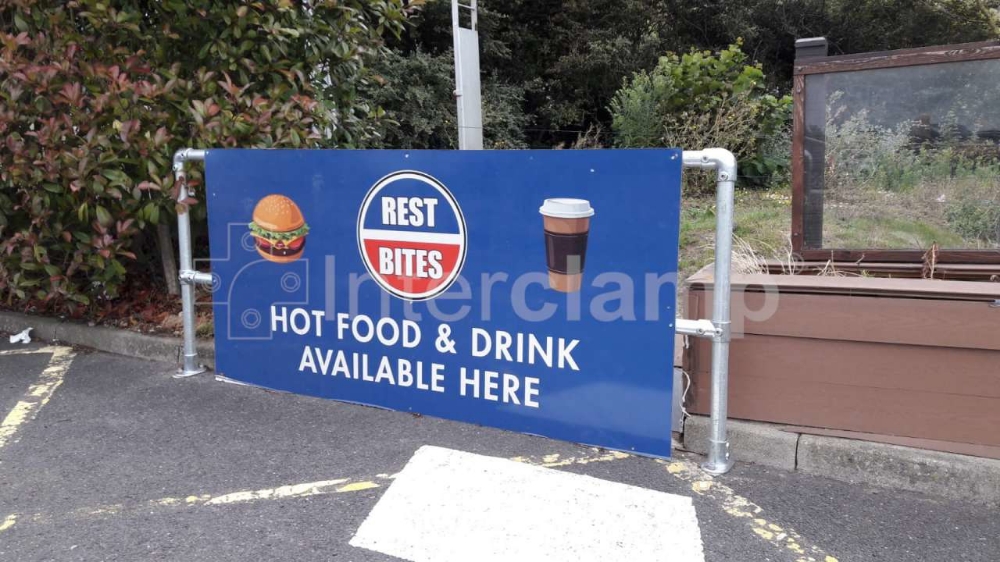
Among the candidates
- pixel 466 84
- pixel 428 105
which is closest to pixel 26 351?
pixel 466 84

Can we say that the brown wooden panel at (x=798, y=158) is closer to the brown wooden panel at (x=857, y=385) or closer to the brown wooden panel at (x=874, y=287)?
the brown wooden panel at (x=874, y=287)

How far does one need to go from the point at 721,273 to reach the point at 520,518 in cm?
125

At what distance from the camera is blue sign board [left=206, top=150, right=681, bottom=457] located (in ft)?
10.6

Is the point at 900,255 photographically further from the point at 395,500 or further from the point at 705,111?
the point at 705,111

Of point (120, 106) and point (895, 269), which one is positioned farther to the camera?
point (120, 106)

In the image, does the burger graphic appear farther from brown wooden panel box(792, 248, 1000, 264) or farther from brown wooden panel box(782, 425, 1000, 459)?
brown wooden panel box(792, 248, 1000, 264)

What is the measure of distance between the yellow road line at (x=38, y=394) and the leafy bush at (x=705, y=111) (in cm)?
870

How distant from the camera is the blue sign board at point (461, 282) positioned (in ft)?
10.6

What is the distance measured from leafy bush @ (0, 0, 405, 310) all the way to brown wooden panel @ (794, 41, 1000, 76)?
309 cm

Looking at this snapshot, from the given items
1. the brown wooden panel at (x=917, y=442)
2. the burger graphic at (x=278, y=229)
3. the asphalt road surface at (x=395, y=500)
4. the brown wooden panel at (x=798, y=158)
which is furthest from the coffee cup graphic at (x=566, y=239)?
the brown wooden panel at (x=798, y=158)

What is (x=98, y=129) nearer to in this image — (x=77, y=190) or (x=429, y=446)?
(x=77, y=190)

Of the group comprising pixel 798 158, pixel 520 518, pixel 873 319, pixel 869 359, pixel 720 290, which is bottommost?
pixel 520 518

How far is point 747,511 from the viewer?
2.96m

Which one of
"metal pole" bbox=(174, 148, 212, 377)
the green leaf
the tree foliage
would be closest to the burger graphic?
"metal pole" bbox=(174, 148, 212, 377)
